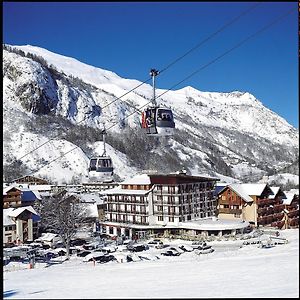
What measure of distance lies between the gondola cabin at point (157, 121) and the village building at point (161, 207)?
16.1 meters

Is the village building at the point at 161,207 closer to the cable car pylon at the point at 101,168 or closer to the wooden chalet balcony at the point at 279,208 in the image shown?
the wooden chalet balcony at the point at 279,208

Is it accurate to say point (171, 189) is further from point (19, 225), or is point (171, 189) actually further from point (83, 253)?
point (83, 253)

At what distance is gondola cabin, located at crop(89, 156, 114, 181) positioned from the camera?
537 inches

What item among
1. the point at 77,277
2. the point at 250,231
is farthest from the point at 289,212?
the point at 77,277

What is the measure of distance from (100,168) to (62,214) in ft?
30.3

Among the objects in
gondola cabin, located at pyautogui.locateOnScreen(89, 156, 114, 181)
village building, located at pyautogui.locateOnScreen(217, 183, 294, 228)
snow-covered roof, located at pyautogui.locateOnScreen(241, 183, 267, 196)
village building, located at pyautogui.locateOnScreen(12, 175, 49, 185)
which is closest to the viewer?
gondola cabin, located at pyautogui.locateOnScreen(89, 156, 114, 181)

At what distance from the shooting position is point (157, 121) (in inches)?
308

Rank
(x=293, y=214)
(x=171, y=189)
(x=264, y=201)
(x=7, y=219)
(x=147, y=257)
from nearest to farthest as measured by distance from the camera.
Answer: (x=147, y=257)
(x=7, y=219)
(x=171, y=189)
(x=264, y=201)
(x=293, y=214)

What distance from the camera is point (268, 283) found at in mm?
7316

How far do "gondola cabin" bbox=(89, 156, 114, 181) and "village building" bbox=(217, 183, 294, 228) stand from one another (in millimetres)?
14376

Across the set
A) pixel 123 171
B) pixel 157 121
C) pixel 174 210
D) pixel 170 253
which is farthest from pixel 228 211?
pixel 123 171

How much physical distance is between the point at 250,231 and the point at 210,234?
2260mm

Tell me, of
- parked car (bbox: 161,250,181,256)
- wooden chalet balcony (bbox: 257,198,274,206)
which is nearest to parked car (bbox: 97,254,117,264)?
parked car (bbox: 161,250,181,256)

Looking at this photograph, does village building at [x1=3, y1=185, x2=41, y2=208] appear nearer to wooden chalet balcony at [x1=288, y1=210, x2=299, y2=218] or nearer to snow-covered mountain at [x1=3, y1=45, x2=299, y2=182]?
wooden chalet balcony at [x1=288, y1=210, x2=299, y2=218]
